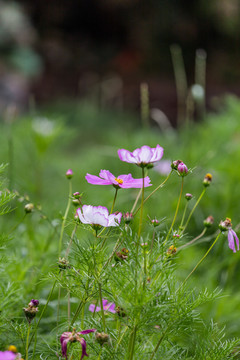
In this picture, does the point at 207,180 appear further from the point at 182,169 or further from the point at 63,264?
the point at 63,264

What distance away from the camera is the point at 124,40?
527 centimetres

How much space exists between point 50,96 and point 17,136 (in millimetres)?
3148

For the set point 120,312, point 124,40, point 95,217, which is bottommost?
point 124,40

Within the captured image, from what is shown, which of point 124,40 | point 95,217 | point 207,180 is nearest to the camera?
point 95,217

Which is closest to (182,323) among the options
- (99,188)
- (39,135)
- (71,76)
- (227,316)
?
(227,316)

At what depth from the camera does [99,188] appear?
5.69ft

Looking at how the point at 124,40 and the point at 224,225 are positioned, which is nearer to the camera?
the point at 224,225

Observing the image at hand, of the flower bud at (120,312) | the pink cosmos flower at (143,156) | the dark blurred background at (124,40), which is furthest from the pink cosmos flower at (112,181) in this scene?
the dark blurred background at (124,40)

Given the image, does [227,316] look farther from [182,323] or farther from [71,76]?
[71,76]

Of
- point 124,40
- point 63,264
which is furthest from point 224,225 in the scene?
point 124,40

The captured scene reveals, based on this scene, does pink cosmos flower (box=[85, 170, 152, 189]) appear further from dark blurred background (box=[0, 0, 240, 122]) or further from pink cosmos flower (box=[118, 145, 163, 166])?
dark blurred background (box=[0, 0, 240, 122])

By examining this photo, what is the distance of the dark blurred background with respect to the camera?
489cm

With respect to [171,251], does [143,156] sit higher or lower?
higher

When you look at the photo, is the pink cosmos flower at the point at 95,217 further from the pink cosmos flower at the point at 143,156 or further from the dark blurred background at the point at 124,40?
the dark blurred background at the point at 124,40
